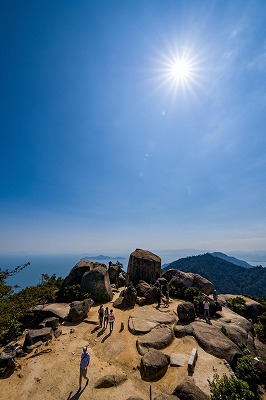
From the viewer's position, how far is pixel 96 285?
94.7 feet

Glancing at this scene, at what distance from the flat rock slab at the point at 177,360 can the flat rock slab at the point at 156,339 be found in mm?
1596

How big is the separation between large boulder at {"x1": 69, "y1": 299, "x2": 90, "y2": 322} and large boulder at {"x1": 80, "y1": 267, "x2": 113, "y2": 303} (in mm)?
4885

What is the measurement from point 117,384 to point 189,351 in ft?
22.1

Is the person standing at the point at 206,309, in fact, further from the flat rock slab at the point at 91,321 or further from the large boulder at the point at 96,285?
the large boulder at the point at 96,285

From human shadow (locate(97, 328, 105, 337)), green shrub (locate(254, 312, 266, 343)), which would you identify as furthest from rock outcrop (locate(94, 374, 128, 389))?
green shrub (locate(254, 312, 266, 343))

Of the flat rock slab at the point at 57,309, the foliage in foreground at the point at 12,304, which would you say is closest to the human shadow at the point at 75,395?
the foliage in foreground at the point at 12,304

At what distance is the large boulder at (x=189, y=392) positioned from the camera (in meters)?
11.5

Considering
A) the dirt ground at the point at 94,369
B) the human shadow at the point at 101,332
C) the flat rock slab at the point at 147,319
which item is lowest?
the dirt ground at the point at 94,369

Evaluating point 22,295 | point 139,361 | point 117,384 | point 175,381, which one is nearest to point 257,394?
point 175,381

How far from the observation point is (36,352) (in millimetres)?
16516

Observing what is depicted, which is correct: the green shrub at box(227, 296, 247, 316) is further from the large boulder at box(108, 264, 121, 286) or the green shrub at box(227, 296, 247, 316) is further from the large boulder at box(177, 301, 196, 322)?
the large boulder at box(108, 264, 121, 286)

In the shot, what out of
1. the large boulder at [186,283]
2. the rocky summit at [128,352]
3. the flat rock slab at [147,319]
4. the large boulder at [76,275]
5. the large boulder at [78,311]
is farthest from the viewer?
the large boulder at [186,283]

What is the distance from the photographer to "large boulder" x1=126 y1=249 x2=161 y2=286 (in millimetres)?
35681

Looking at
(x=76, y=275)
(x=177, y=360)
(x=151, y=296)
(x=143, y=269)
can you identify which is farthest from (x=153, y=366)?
(x=143, y=269)
